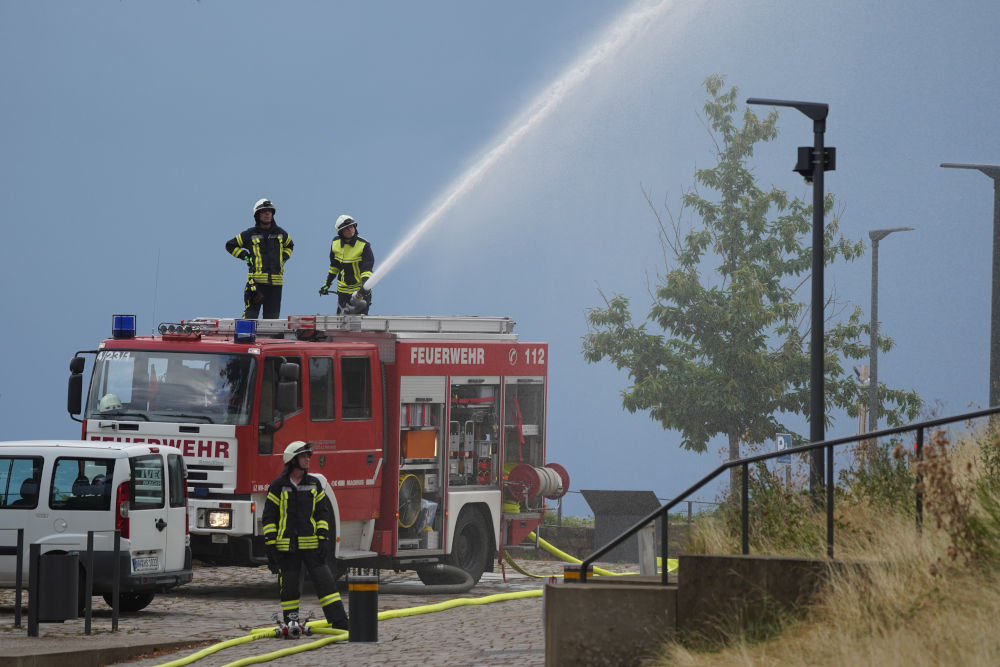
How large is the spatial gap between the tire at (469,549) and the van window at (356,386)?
2188 millimetres

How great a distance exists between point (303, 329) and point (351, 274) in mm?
1918

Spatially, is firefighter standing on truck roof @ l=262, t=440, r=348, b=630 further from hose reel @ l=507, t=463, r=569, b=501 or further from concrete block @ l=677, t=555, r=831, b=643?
hose reel @ l=507, t=463, r=569, b=501

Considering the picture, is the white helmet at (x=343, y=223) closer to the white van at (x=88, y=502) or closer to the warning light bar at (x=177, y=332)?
the warning light bar at (x=177, y=332)

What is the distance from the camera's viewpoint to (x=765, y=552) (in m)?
12.5

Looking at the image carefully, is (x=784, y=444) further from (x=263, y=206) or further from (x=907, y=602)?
(x=907, y=602)

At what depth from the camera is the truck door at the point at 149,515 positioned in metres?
17.2

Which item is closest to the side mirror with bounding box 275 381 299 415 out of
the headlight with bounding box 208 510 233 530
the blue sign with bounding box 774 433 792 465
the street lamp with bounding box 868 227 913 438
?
the headlight with bounding box 208 510 233 530

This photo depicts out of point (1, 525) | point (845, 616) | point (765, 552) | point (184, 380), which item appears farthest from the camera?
point (184, 380)

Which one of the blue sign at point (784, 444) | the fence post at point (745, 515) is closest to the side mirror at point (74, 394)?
the blue sign at point (784, 444)

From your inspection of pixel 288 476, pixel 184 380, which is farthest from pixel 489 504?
pixel 288 476

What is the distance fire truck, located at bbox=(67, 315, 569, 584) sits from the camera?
1839 cm

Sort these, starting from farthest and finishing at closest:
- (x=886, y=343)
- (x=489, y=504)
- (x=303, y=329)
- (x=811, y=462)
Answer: (x=886, y=343) → (x=489, y=504) → (x=303, y=329) → (x=811, y=462)

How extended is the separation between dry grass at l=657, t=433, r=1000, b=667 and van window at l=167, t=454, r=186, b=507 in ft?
25.1

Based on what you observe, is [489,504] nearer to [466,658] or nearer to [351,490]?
[351,490]
